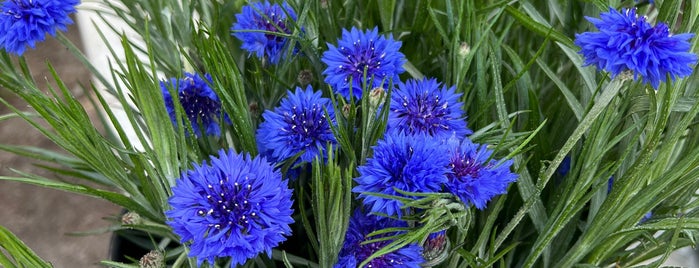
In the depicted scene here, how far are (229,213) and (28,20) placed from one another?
0.23m

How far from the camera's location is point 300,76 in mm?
500

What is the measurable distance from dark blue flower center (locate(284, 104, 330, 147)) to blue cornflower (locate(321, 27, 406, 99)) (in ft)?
0.08

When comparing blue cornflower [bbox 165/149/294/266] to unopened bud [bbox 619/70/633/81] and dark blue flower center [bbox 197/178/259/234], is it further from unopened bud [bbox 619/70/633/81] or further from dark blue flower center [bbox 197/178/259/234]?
unopened bud [bbox 619/70/633/81]

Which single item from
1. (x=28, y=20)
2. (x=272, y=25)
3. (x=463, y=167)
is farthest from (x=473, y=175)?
(x=28, y=20)

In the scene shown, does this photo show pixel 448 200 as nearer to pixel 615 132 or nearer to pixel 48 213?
pixel 615 132

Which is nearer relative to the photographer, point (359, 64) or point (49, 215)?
point (359, 64)

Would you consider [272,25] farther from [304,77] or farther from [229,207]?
[229,207]

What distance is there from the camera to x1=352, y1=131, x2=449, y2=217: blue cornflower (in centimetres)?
36

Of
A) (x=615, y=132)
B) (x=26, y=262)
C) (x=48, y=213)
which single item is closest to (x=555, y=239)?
(x=615, y=132)

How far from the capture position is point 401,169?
14.6 inches

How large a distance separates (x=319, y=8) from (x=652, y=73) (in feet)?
0.88

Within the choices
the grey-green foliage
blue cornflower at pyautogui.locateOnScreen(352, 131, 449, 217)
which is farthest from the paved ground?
Result: blue cornflower at pyautogui.locateOnScreen(352, 131, 449, 217)

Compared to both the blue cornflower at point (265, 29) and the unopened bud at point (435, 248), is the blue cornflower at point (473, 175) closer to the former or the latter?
the unopened bud at point (435, 248)

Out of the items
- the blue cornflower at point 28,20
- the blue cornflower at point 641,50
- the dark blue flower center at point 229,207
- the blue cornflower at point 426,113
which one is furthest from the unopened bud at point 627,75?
the blue cornflower at point 28,20
